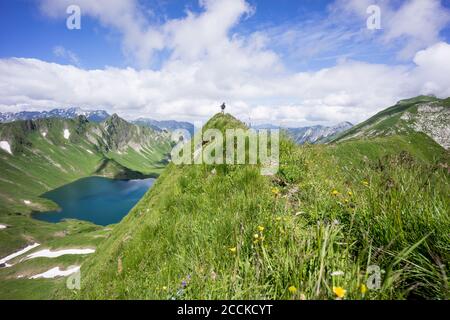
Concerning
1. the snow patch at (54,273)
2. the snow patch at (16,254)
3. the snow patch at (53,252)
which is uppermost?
the snow patch at (53,252)

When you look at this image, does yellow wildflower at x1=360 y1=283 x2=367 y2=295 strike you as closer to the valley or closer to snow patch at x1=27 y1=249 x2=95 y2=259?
→ the valley

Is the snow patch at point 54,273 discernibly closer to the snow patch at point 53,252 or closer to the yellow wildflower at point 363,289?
the snow patch at point 53,252

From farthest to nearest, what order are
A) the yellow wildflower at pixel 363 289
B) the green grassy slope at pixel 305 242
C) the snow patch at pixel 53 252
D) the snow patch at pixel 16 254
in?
the snow patch at pixel 16 254
the snow patch at pixel 53 252
the green grassy slope at pixel 305 242
the yellow wildflower at pixel 363 289

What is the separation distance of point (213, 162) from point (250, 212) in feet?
16.7

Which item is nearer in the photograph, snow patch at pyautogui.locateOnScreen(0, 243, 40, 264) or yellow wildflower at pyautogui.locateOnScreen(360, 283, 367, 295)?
yellow wildflower at pyautogui.locateOnScreen(360, 283, 367, 295)

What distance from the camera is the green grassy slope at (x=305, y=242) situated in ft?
10.1

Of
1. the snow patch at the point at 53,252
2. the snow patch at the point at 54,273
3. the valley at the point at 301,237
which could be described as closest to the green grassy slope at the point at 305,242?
the valley at the point at 301,237

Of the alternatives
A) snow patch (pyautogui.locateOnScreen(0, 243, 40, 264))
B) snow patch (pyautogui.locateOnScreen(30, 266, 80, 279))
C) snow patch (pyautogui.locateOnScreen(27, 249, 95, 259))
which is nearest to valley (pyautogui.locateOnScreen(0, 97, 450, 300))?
snow patch (pyautogui.locateOnScreen(30, 266, 80, 279))

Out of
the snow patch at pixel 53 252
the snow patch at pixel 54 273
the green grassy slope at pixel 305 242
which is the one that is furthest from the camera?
the snow patch at pixel 53 252

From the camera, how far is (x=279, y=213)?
5047 millimetres

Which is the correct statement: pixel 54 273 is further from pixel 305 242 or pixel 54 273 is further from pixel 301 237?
pixel 305 242

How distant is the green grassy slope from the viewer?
3.07 m
